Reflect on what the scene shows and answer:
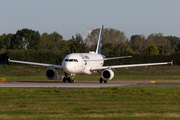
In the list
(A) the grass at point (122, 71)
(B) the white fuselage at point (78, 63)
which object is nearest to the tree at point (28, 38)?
(A) the grass at point (122, 71)

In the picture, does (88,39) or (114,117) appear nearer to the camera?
(114,117)

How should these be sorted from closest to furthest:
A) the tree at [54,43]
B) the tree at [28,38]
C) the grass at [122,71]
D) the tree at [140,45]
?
the grass at [122,71] → the tree at [28,38] → the tree at [54,43] → the tree at [140,45]

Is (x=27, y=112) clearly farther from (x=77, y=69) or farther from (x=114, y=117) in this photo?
(x=77, y=69)

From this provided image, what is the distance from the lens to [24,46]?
108m

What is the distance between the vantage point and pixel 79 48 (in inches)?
3378

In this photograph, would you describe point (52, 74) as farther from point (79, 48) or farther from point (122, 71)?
point (79, 48)

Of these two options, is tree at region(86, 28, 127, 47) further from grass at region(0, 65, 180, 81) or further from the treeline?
grass at region(0, 65, 180, 81)

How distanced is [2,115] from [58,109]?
2881mm

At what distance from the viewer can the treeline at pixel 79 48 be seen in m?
77.7

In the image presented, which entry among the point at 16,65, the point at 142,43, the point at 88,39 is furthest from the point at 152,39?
the point at 16,65

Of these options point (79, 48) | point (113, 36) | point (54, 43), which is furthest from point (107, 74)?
point (54, 43)

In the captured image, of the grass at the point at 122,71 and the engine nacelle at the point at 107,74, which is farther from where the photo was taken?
the grass at the point at 122,71

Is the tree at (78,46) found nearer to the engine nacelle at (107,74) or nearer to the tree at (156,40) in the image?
the engine nacelle at (107,74)

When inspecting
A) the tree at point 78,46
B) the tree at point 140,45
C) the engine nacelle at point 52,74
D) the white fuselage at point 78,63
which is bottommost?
the engine nacelle at point 52,74
